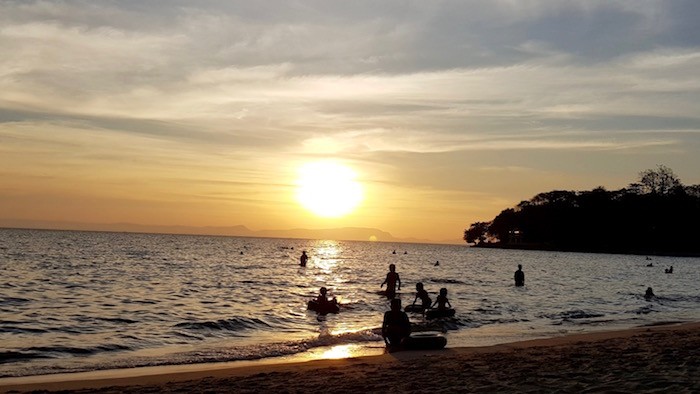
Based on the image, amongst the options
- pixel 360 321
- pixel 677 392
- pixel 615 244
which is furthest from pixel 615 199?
pixel 677 392

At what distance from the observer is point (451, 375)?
12141 mm

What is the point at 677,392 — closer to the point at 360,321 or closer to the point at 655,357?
the point at 655,357

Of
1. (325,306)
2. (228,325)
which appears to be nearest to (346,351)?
(228,325)

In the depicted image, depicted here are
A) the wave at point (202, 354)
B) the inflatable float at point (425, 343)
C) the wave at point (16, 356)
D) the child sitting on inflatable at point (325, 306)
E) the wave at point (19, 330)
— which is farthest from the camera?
the child sitting on inflatable at point (325, 306)

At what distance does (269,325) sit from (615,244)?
186m

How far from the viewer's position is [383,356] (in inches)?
626

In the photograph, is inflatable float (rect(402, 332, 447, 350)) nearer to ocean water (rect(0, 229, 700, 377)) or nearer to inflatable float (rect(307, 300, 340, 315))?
ocean water (rect(0, 229, 700, 377))

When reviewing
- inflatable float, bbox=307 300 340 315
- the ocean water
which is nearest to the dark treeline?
the ocean water

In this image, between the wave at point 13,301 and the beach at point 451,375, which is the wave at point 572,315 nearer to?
the beach at point 451,375

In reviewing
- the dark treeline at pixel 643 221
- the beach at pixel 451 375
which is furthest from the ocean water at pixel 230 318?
the dark treeline at pixel 643 221

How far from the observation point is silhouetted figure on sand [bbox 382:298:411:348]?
1752 cm

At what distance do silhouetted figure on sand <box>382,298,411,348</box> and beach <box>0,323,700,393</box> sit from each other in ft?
3.78

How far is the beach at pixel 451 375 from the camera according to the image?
10.8 metres

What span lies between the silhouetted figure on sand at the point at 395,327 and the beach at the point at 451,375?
3.78ft
